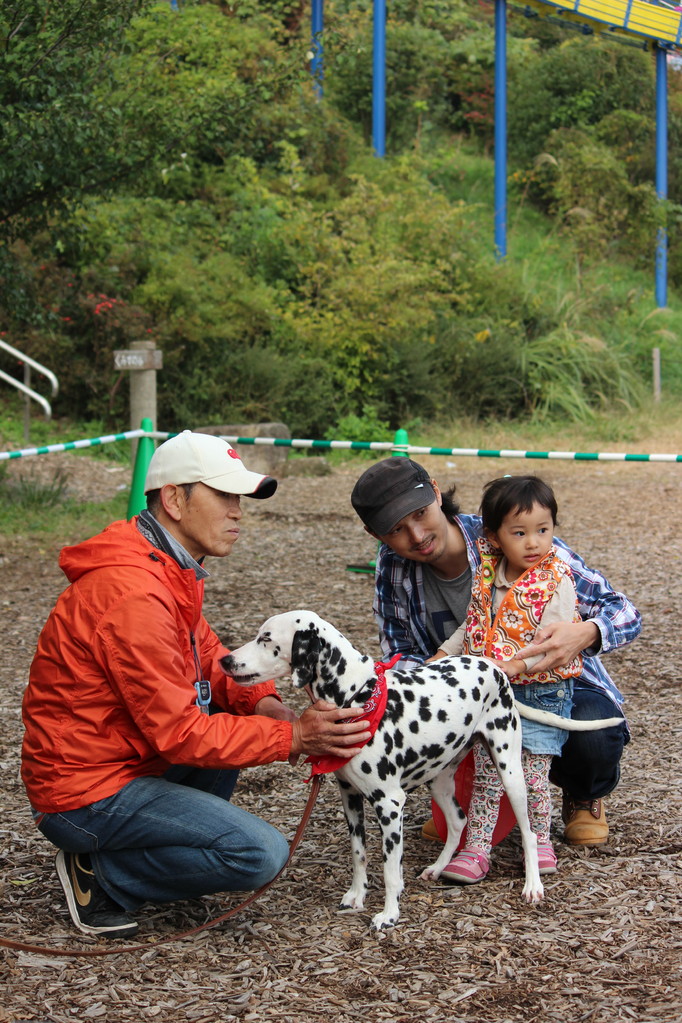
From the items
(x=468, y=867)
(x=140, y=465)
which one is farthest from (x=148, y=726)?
(x=140, y=465)

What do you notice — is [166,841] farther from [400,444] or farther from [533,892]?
[400,444]

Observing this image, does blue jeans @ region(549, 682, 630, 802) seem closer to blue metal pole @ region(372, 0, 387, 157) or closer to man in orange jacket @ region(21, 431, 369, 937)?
man in orange jacket @ region(21, 431, 369, 937)

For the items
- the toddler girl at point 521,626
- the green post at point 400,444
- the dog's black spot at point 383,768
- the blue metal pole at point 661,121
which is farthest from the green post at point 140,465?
the blue metal pole at point 661,121

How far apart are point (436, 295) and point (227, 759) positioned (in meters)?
14.9

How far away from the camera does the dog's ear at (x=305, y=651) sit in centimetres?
324

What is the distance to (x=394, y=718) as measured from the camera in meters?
3.36

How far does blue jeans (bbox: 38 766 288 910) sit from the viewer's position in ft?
10.7

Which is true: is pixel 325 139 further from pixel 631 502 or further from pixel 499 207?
pixel 631 502

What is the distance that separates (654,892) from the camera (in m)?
3.54

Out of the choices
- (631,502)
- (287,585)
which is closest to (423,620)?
(287,585)

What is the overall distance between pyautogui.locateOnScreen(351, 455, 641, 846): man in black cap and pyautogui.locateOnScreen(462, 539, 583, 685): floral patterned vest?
0.23 feet

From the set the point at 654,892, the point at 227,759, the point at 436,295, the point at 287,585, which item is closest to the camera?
the point at 227,759

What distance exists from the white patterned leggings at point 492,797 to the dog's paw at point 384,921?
1.54 ft

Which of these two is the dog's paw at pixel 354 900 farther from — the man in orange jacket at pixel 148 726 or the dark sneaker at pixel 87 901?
the dark sneaker at pixel 87 901
